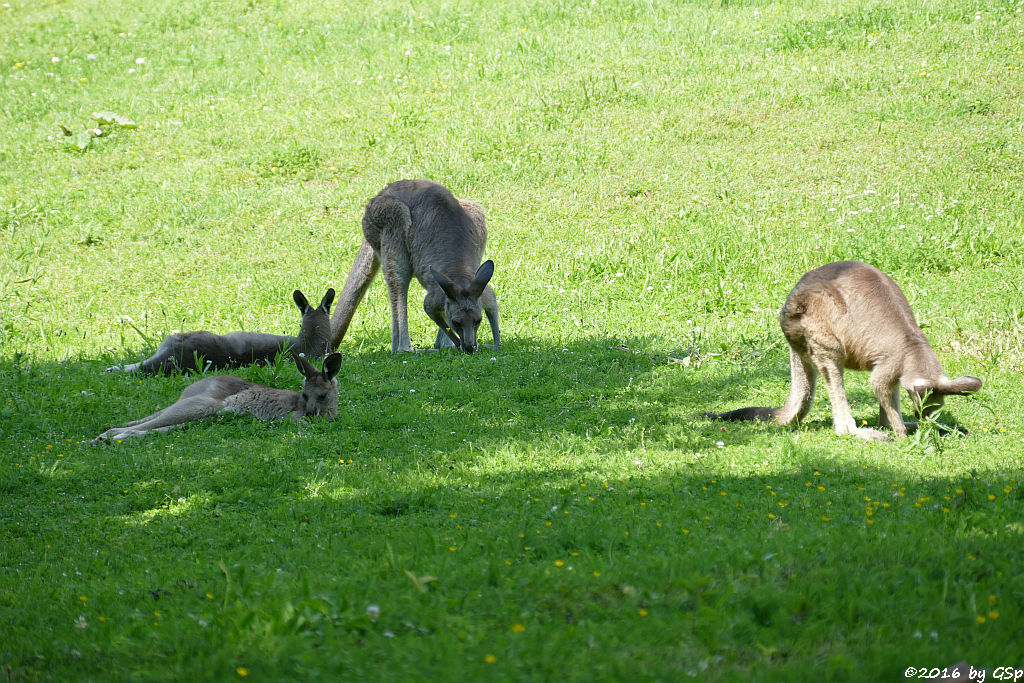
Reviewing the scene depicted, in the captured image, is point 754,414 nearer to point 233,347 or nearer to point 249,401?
point 249,401

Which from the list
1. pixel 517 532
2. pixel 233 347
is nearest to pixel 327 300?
pixel 233 347

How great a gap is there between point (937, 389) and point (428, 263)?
20.6 ft

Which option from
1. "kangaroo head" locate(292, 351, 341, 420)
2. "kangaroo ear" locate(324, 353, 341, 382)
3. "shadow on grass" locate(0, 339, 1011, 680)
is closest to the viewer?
"shadow on grass" locate(0, 339, 1011, 680)

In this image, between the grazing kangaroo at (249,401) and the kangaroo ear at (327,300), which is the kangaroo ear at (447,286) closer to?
the kangaroo ear at (327,300)

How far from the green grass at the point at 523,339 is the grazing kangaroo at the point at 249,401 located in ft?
0.77

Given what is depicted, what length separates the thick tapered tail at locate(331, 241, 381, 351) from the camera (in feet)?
38.9

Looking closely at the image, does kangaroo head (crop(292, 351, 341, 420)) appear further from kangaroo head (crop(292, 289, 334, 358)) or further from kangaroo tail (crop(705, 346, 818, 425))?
kangaroo tail (crop(705, 346, 818, 425))

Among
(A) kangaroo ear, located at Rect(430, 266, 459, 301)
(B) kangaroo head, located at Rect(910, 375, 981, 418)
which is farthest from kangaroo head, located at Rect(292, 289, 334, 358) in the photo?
(B) kangaroo head, located at Rect(910, 375, 981, 418)

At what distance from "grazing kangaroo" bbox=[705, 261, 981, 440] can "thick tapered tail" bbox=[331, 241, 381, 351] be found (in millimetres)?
5529

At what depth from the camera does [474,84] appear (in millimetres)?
20000

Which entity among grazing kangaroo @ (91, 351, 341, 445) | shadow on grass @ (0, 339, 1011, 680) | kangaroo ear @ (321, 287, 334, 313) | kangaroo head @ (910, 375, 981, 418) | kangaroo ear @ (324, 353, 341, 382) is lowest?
shadow on grass @ (0, 339, 1011, 680)

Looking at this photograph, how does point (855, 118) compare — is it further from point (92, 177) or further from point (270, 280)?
point (92, 177)

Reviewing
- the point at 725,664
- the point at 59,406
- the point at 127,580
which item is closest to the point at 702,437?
the point at 725,664

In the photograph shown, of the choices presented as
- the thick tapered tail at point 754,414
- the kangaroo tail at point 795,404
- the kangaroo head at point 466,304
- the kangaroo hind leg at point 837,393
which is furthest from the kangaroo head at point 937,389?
the kangaroo head at point 466,304
